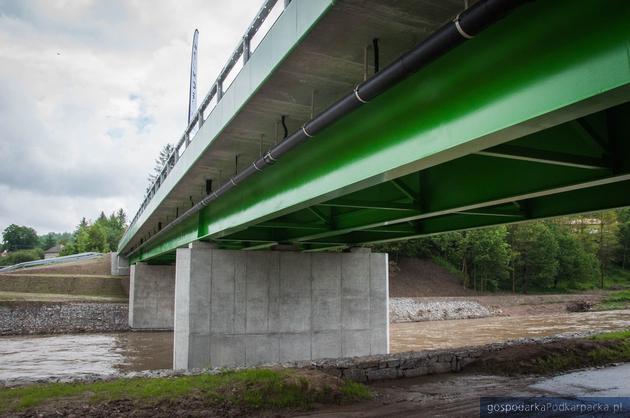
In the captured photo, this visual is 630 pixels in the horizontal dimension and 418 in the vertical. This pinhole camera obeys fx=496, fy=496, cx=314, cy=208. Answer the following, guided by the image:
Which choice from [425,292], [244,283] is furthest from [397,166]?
[425,292]

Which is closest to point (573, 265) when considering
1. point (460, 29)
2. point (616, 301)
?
point (616, 301)

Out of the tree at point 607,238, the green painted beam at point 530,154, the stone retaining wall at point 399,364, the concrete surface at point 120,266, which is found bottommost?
the stone retaining wall at point 399,364

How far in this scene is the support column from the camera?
38.3m

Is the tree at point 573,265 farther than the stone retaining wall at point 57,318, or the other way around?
the tree at point 573,265

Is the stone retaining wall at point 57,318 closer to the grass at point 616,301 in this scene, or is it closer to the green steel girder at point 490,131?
the green steel girder at point 490,131

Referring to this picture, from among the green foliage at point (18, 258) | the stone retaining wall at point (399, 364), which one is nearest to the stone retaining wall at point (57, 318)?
the stone retaining wall at point (399, 364)

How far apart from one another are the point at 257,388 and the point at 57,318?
32.0 metres

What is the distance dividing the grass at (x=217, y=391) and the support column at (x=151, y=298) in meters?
28.8

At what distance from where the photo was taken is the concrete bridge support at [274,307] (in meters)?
16.6

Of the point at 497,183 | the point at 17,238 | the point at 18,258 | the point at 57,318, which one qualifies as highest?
the point at 17,238

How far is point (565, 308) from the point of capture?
58469 mm

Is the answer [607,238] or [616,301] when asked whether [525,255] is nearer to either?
[616,301]

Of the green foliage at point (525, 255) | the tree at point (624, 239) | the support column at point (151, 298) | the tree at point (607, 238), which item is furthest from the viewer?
the tree at point (624, 239)

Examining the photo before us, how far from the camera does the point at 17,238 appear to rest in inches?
6629
